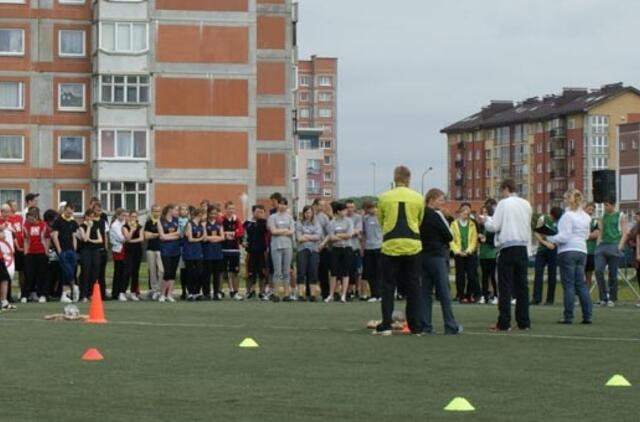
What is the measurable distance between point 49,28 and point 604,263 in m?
63.1

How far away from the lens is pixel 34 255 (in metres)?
32.7

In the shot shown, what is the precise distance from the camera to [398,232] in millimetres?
20562

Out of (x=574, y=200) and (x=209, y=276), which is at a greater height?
(x=574, y=200)

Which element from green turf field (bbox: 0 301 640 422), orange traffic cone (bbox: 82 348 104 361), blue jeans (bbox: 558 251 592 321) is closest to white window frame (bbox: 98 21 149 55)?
green turf field (bbox: 0 301 640 422)

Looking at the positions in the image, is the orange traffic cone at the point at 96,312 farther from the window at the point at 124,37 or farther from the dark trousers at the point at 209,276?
the window at the point at 124,37

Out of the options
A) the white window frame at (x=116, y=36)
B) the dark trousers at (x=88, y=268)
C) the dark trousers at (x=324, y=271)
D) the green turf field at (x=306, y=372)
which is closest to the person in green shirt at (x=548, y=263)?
the dark trousers at (x=324, y=271)

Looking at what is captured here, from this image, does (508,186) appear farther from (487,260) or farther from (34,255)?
(34,255)

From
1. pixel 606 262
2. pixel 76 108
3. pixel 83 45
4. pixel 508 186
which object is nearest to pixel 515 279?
pixel 508 186

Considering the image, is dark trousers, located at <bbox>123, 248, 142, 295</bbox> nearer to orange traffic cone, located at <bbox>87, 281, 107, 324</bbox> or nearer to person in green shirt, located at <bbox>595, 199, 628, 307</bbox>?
person in green shirt, located at <bbox>595, 199, 628, 307</bbox>

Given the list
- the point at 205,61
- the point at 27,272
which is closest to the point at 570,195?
the point at 27,272

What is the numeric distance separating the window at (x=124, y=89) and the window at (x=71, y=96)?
6.29 feet

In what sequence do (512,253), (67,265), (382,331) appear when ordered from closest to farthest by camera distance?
(382,331) < (512,253) < (67,265)

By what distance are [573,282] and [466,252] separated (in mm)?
8792

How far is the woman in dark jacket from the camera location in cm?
2105
